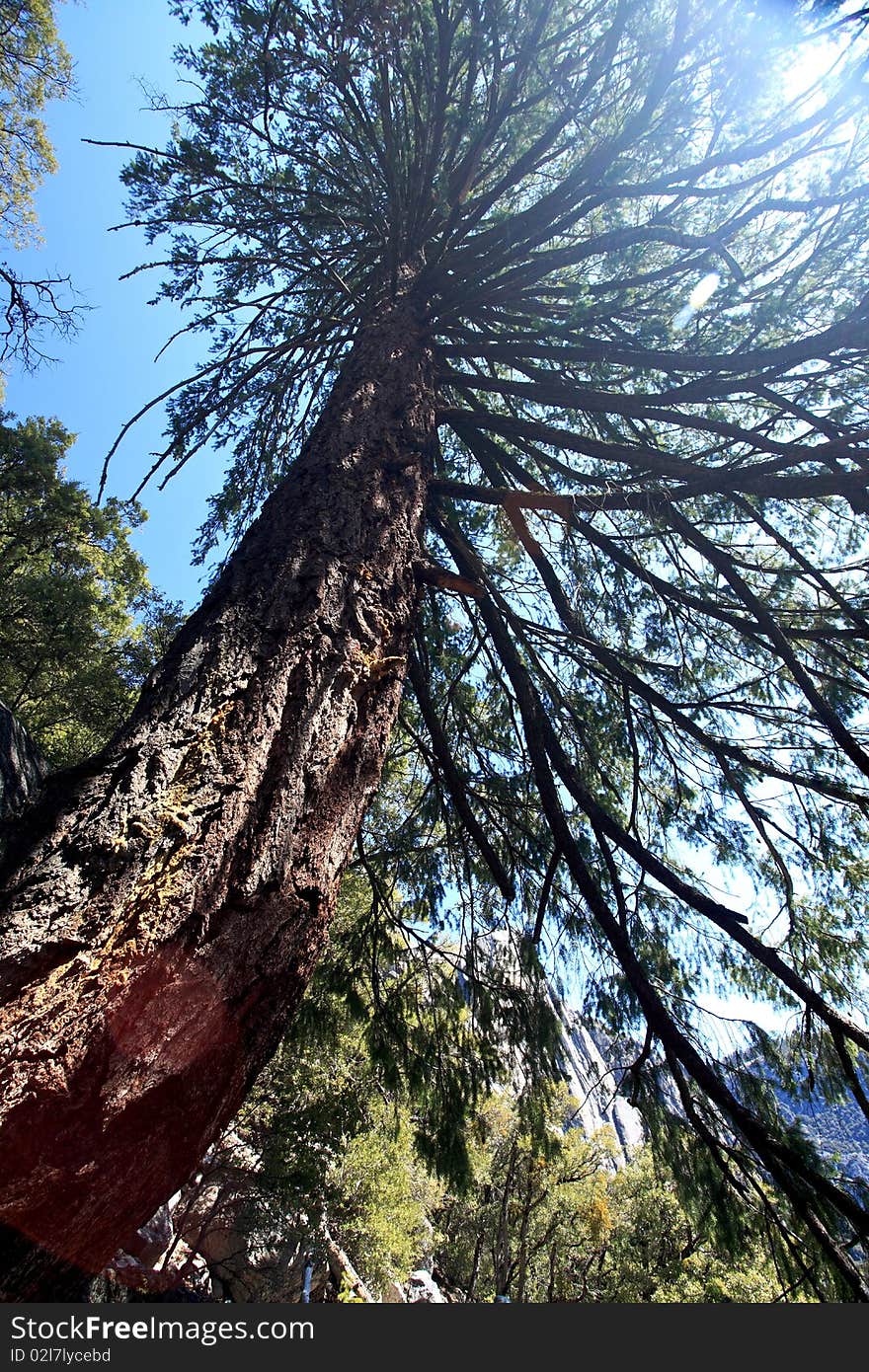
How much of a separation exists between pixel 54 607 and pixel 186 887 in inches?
382

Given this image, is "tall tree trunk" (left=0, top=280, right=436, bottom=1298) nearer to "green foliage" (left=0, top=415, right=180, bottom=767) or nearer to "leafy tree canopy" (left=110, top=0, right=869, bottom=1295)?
"leafy tree canopy" (left=110, top=0, right=869, bottom=1295)

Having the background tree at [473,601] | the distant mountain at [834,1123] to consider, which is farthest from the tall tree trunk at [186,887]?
the distant mountain at [834,1123]

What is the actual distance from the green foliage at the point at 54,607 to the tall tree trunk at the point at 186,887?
25.8 ft

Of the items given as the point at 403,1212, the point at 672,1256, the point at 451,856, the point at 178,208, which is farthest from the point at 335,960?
the point at 672,1256

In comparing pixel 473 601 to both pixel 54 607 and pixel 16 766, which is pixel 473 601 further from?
pixel 54 607

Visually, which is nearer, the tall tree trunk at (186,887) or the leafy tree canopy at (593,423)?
the tall tree trunk at (186,887)

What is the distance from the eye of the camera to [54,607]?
30.7 ft

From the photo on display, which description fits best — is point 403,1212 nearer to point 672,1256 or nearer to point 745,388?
point 672,1256

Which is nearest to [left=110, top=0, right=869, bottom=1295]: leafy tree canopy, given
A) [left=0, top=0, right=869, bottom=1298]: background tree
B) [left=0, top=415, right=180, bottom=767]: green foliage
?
[left=0, top=0, right=869, bottom=1298]: background tree

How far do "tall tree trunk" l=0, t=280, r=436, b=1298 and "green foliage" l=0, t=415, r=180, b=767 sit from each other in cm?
785

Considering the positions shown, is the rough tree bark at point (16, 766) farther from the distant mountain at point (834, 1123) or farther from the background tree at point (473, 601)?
the distant mountain at point (834, 1123)

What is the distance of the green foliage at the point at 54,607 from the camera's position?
934 cm

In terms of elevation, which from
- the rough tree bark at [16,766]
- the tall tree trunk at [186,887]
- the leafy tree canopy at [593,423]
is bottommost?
the tall tree trunk at [186,887]

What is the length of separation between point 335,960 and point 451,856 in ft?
2.67
